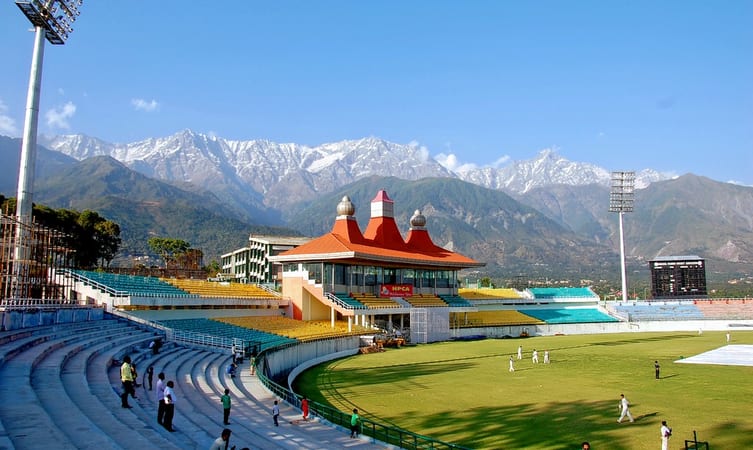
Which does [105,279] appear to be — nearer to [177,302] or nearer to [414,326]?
[177,302]

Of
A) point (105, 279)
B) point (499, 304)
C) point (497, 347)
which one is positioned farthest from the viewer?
point (499, 304)

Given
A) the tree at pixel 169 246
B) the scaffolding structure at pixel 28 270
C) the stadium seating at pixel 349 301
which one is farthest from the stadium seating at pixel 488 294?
the tree at pixel 169 246

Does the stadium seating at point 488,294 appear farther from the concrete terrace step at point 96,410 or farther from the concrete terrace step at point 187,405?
the concrete terrace step at point 96,410

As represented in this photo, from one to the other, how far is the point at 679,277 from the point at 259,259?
67.1 m

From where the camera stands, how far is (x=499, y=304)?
74438 millimetres

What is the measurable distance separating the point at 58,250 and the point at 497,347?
34.8 m

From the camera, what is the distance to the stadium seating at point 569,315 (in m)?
72.1

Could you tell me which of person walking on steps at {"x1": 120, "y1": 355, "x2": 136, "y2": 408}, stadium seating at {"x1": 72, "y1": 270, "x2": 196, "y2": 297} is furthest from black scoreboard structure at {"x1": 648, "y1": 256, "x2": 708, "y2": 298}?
person walking on steps at {"x1": 120, "y1": 355, "x2": 136, "y2": 408}

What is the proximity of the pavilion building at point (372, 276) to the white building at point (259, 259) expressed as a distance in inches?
836

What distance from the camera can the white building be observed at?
92.5 m

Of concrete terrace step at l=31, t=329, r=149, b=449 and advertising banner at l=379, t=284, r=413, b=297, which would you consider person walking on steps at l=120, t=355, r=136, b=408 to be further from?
advertising banner at l=379, t=284, r=413, b=297

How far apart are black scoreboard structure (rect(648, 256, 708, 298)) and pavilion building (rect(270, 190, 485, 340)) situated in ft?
101

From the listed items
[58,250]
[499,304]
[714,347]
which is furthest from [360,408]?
[499,304]

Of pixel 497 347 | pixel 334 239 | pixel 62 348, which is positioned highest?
pixel 334 239
